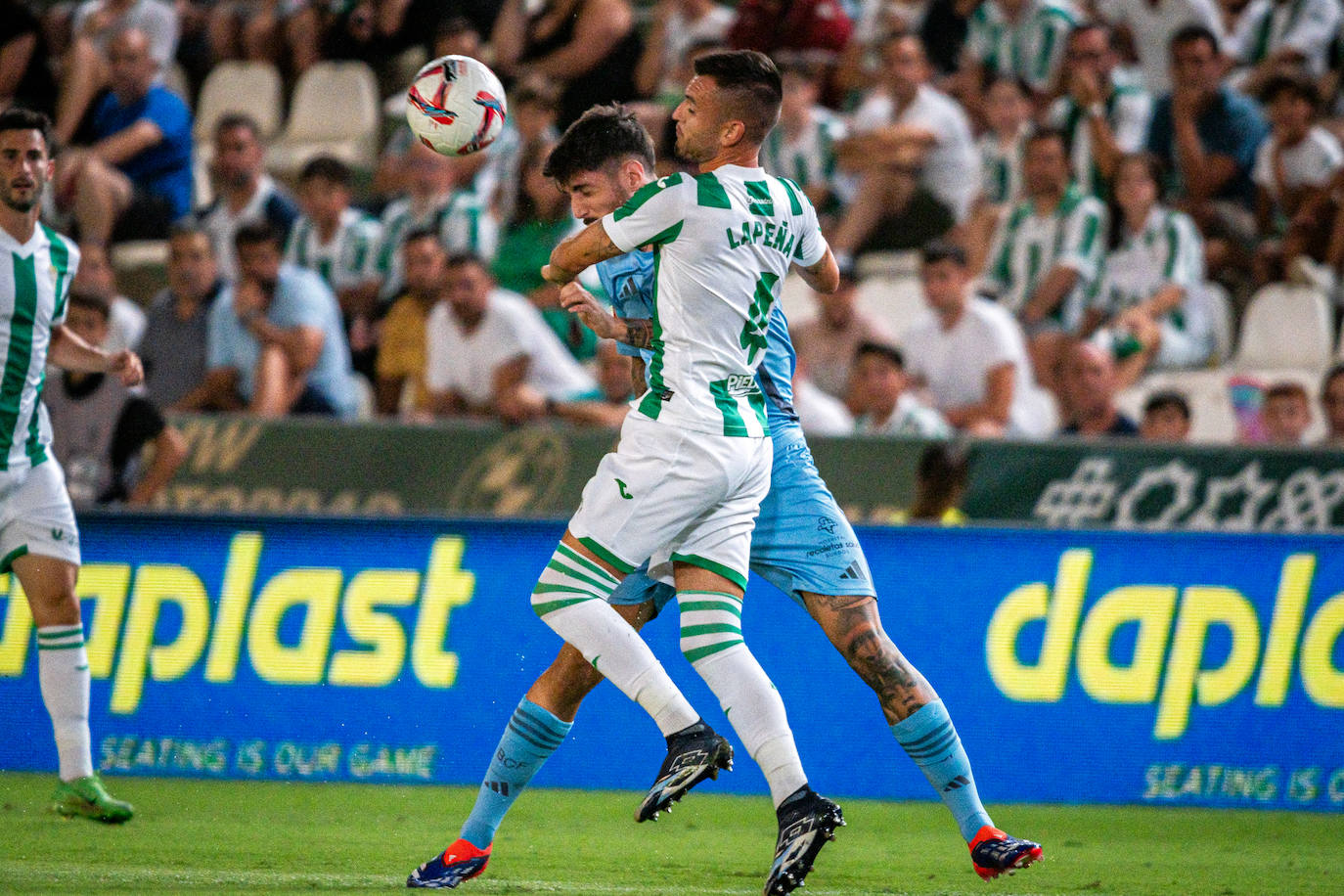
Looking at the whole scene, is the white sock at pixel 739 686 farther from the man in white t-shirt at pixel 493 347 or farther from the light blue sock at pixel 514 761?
the man in white t-shirt at pixel 493 347

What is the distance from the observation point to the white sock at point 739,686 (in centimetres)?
464

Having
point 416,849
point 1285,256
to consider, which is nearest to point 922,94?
point 1285,256

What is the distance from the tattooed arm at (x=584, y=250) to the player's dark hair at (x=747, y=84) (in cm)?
50

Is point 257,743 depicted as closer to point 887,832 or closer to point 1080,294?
point 887,832

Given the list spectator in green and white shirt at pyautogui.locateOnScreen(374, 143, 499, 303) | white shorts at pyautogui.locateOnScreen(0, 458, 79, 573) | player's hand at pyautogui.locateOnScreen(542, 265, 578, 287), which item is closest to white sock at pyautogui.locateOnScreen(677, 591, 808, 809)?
player's hand at pyautogui.locateOnScreen(542, 265, 578, 287)

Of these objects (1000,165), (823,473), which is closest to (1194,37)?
(1000,165)

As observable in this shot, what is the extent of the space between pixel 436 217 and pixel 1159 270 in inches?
187

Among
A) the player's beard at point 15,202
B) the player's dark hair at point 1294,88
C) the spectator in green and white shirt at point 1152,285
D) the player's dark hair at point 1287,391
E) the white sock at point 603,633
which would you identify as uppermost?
the player's beard at point 15,202

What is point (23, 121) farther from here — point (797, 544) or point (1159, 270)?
point (1159, 270)

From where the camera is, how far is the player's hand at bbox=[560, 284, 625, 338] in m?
4.71

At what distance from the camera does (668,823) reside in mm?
6707

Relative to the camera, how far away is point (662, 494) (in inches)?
185

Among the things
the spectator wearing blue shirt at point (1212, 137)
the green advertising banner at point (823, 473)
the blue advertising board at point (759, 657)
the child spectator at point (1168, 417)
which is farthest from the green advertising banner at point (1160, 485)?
the spectator wearing blue shirt at point (1212, 137)

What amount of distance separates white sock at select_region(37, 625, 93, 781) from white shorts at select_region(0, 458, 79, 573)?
0.29m
